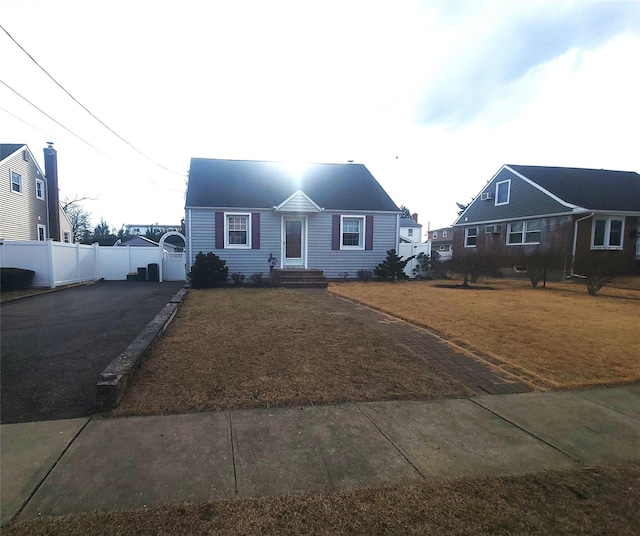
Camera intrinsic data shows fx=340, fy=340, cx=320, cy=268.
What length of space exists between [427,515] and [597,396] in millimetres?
2979

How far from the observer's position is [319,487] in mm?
2203

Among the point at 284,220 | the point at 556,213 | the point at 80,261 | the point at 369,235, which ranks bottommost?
the point at 80,261

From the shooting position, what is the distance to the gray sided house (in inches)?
576

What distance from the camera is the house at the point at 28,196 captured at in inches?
727

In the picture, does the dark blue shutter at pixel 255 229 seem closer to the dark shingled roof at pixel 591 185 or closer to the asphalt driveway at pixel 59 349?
the asphalt driveway at pixel 59 349

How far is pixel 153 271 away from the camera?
55.0 ft

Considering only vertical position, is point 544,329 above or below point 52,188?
below

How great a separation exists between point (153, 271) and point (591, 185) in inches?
966

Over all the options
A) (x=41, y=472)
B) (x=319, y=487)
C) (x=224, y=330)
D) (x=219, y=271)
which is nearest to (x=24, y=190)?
(x=219, y=271)

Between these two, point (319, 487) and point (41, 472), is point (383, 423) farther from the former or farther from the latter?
point (41, 472)

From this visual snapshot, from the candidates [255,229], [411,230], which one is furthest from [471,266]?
[411,230]

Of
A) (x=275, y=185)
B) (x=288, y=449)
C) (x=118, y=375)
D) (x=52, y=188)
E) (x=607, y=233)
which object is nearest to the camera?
(x=288, y=449)

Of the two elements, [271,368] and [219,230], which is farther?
[219,230]

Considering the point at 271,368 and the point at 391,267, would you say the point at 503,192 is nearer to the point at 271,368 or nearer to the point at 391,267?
the point at 391,267
